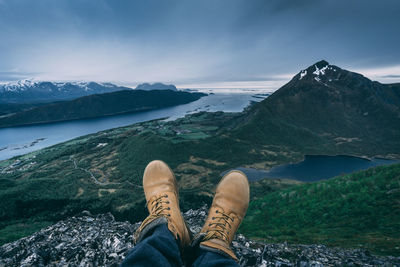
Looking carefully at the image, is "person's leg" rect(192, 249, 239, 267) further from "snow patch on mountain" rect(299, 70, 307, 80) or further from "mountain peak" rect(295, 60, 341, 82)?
"snow patch on mountain" rect(299, 70, 307, 80)

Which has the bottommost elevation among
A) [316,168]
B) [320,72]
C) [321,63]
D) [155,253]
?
[316,168]

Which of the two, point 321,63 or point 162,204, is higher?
point 321,63

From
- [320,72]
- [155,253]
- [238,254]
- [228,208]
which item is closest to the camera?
[155,253]

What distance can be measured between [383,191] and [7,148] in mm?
159637

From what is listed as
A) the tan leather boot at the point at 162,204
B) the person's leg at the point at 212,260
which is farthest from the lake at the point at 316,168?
the person's leg at the point at 212,260

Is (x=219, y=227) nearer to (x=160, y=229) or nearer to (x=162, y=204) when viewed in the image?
(x=162, y=204)

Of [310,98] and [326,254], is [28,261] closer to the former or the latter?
[326,254]

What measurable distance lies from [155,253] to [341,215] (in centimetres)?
1100

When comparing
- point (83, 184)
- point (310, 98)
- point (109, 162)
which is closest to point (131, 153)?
point (109, 162)

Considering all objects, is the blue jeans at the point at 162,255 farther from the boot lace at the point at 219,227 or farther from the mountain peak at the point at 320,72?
the mountain peak at the point at 320,72

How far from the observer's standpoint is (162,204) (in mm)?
5082

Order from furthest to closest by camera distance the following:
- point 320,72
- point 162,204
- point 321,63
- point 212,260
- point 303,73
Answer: point 321,63
point 303,73
point 320,72
point 162,204
point 212,260

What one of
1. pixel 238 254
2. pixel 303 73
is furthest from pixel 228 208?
pixel 303 73

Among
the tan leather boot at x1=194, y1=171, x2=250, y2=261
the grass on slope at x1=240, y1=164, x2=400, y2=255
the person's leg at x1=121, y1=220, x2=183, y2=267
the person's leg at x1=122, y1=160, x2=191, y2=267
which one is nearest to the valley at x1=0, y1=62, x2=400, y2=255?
the grass on slope at x1=240, y1=164, x2=400, y2=255
